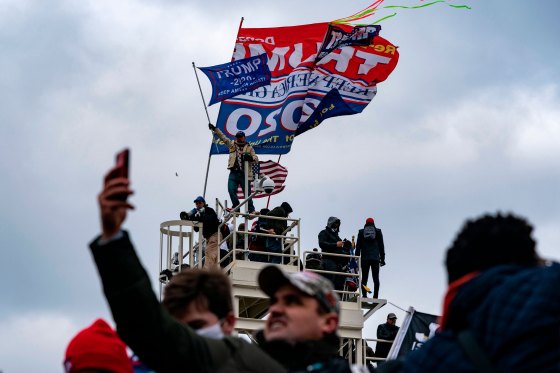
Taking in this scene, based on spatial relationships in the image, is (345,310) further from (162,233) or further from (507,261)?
(507,261)

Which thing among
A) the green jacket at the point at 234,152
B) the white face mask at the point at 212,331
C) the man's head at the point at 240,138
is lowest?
the white face mask at the point at 212,331

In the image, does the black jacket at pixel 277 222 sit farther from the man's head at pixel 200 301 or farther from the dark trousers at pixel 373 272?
the man's head at pixel 200 301

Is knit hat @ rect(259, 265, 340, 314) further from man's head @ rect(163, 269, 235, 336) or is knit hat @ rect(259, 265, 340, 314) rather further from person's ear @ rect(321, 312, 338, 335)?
man's head @ rect(163, 269, 235, 336)

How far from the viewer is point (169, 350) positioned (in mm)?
4465

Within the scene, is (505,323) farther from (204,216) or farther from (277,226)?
(277,226)

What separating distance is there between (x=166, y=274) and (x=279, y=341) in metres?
19.2

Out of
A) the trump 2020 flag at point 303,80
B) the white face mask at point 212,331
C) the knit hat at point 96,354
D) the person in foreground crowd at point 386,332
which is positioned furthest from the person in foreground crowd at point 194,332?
the trump 2020 flag at point 303,80

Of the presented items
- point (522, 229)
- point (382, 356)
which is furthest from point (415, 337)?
point (522, 229)

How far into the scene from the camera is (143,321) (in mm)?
4348

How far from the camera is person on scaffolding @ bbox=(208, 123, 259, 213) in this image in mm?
23797

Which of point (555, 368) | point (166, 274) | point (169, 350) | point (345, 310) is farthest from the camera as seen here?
point (345, 310)

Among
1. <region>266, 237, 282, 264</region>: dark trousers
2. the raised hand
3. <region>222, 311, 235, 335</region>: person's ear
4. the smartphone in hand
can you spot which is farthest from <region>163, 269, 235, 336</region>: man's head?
<region>266, 237, 282, 264</region>: dark trousers

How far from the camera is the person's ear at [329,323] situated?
15.8 ft

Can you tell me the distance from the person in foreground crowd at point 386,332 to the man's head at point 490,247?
58.5ft
